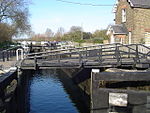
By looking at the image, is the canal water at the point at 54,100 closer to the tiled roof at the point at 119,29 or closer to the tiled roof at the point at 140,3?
the tiled roof at the point at 119,29

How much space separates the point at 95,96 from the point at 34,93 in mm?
8684

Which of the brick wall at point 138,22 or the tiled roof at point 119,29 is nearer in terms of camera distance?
→ the brick wall at point 138,22

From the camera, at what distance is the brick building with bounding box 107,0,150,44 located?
29.8 meters

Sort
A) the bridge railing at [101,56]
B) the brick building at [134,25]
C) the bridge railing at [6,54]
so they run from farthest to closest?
the brick building at [134,25] < the bridge railing at [6,54] < the bridge railing at [101,56]

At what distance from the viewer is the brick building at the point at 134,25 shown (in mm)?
29750

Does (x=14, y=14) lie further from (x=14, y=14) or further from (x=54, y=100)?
(x=54, y=100)

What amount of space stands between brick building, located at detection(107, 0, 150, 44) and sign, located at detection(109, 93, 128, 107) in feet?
69.6

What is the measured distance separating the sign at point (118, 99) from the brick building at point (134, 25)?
21217mm

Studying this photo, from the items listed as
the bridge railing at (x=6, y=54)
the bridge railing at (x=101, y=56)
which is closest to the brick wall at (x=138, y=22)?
the bridge railing at (x=101, y=56)

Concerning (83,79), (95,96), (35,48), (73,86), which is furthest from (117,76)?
(35,48)

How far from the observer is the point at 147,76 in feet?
33.6

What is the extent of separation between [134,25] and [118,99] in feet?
71.2

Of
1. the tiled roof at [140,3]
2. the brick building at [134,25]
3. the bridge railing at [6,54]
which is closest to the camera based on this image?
the bridge railing at [6,54]

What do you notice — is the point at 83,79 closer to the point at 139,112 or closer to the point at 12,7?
the point at 139,112
